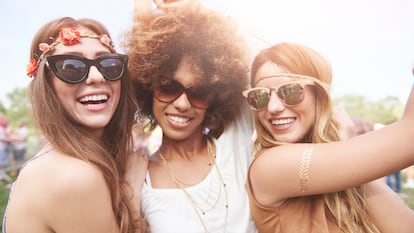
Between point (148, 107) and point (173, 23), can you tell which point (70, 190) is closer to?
point (148, 107)

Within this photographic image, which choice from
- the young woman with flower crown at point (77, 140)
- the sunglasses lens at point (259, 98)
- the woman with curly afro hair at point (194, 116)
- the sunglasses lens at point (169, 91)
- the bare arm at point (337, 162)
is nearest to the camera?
the bare arm at point (337, 162)

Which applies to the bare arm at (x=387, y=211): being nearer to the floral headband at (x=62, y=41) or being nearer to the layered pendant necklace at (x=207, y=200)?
the layered pendant necklace at (x=207, y=200)

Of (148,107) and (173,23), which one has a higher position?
(173,23)

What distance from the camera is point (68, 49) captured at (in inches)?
65.5

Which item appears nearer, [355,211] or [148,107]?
[355,211]

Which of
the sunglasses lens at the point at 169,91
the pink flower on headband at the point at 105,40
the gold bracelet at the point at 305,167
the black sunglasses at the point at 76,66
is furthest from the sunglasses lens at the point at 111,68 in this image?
the gold bracelet at the point at 305,167

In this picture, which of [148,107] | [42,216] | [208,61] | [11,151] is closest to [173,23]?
[208,61]

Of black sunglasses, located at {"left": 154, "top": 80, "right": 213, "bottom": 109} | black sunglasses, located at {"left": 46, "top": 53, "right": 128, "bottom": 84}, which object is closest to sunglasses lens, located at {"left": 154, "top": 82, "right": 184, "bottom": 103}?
black sunglasses, located at {"left": 154, "top": 80, "right": 213, "bottom": 109}

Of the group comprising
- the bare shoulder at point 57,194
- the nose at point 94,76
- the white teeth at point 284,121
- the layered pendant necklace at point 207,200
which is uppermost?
the nose at point 94,76

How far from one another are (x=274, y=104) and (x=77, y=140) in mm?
931

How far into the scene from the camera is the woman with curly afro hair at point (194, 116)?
1.75 metres

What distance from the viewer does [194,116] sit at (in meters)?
1.94

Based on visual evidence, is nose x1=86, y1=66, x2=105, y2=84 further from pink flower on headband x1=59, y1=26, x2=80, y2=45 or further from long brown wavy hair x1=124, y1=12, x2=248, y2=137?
long brown wavy hair x1=124, y1=12, x2=248, y2=137

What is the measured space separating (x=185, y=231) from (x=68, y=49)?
104 centimetres
